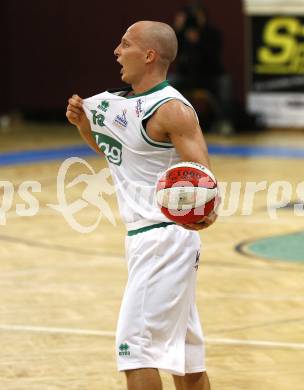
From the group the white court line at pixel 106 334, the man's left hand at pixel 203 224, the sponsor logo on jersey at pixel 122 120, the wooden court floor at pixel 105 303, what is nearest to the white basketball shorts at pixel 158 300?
the man's left hand at pixel 203 224

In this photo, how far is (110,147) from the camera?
230 inches

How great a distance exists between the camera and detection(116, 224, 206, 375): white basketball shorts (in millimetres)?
5566

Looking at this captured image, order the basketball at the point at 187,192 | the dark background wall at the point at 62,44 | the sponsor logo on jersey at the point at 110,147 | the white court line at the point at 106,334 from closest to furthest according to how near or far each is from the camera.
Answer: the basketball at the point at 187,192 < the sponsor logo on jersey at the point at 110,147 < the white court line at the point at 106,334 < the dark background wall at the point at 62,44

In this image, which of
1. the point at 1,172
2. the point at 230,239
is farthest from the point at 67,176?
the point at 230,239

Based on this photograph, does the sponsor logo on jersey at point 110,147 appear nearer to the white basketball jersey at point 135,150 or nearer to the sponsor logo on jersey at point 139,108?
the white basketball jersey at point 135,150

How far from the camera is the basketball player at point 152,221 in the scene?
5535mm

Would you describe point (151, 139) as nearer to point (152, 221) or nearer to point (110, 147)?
point (110, 147)

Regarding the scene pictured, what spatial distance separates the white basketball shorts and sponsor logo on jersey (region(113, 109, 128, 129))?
1.80 ft

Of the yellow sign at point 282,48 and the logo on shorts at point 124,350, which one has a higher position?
the logo on shorts at point 124,350

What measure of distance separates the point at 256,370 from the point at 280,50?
14631mm

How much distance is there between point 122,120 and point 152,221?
53cm

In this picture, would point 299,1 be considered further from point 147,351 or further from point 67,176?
point 147,351

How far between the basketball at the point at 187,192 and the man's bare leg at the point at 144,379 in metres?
0.75

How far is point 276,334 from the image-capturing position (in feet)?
26.5
